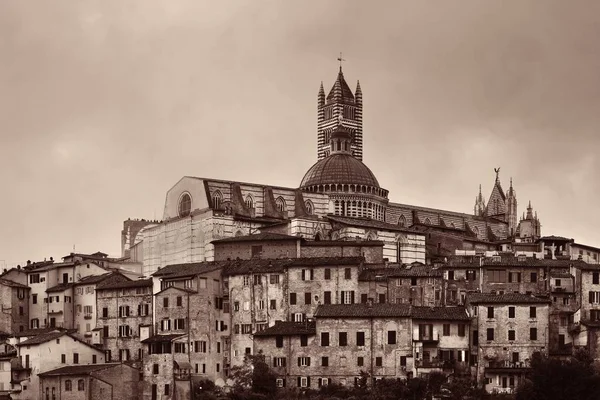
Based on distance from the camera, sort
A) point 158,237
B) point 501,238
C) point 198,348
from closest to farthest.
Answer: point 198,348 < point 158,237 < point 501,238

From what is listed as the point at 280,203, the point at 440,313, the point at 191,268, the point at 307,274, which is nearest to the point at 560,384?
the point at 440,313

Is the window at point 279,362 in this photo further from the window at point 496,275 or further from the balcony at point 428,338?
the window at point 496,275

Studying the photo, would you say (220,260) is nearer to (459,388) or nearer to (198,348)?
(198,348)

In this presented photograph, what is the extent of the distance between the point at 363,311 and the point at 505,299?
8.25 m

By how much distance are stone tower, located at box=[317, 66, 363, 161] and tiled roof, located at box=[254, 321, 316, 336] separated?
4943 centimetres

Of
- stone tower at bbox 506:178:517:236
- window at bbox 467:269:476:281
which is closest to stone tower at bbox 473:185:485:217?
stone tower at bbox 506:178:517:236

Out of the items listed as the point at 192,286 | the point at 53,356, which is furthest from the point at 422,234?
the point at 53,356

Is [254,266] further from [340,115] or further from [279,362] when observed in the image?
[340,115]

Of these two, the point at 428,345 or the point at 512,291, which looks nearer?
the point at 428,345

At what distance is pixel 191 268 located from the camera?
296 feet

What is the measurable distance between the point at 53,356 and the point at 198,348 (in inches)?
354

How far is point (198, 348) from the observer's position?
84.8m

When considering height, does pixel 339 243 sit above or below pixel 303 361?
above

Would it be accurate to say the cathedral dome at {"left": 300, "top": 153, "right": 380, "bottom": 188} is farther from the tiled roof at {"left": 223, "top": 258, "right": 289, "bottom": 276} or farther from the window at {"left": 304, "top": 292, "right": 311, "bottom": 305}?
the window at {"left": 304, "top": 292, "right": 311, "bottom": 305}
